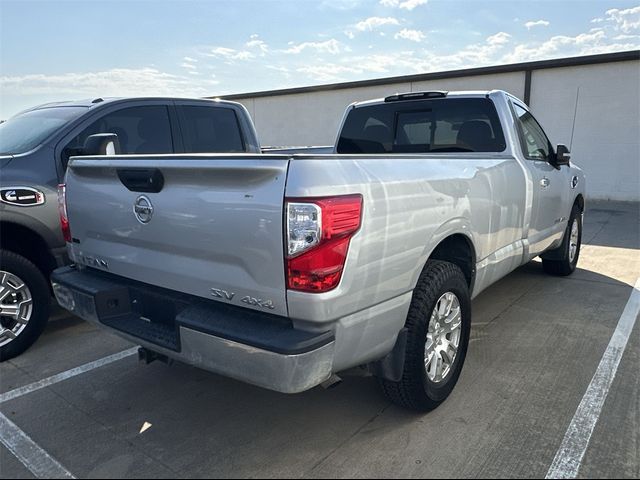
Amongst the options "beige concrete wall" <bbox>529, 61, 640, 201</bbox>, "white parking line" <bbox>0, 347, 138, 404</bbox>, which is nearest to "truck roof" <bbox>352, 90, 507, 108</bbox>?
"white parking line" <bbox>0, 347, 138, 404</bbox>

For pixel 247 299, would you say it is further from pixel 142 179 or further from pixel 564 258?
pixel 564 258

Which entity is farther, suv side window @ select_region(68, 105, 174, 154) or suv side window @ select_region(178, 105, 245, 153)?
suv side window @ select_region(178, 105, 245, 153)

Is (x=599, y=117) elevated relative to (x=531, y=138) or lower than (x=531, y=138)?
lower

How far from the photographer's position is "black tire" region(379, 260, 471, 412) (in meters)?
2.62

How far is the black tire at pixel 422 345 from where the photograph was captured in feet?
8.61

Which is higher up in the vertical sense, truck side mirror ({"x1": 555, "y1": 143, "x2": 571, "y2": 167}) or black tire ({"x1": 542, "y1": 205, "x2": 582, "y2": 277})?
truck side mirror ({"x1": 555, "y1": 143, "x2": 571, "y2": 167})

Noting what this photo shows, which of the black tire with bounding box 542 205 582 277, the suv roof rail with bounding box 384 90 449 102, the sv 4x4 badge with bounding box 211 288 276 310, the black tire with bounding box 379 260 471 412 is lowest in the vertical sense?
the black tire with bounding box 542 205 582 277

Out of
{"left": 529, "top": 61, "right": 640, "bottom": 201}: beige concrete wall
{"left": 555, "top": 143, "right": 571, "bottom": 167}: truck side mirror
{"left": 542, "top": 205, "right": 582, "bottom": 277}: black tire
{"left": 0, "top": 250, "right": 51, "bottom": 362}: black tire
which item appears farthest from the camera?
{"left": 529, "top": 61, "right": 640, "bottom": 201}: beige concrete wall

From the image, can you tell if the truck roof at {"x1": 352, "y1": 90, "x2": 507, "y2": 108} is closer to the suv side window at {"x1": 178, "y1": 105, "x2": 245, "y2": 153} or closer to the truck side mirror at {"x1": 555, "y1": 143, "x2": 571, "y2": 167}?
the truck side mirror at {"x1": 555, "y1": 143, "x2": 571, "y2": 167}

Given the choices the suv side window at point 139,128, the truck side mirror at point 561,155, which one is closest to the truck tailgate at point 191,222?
the suv side window at point 139,128

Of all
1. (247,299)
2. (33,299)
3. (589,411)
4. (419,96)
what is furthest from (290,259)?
(419,96)

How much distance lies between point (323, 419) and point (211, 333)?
1037 mm

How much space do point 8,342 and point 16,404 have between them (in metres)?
0.84

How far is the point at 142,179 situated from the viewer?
2.54 metres
